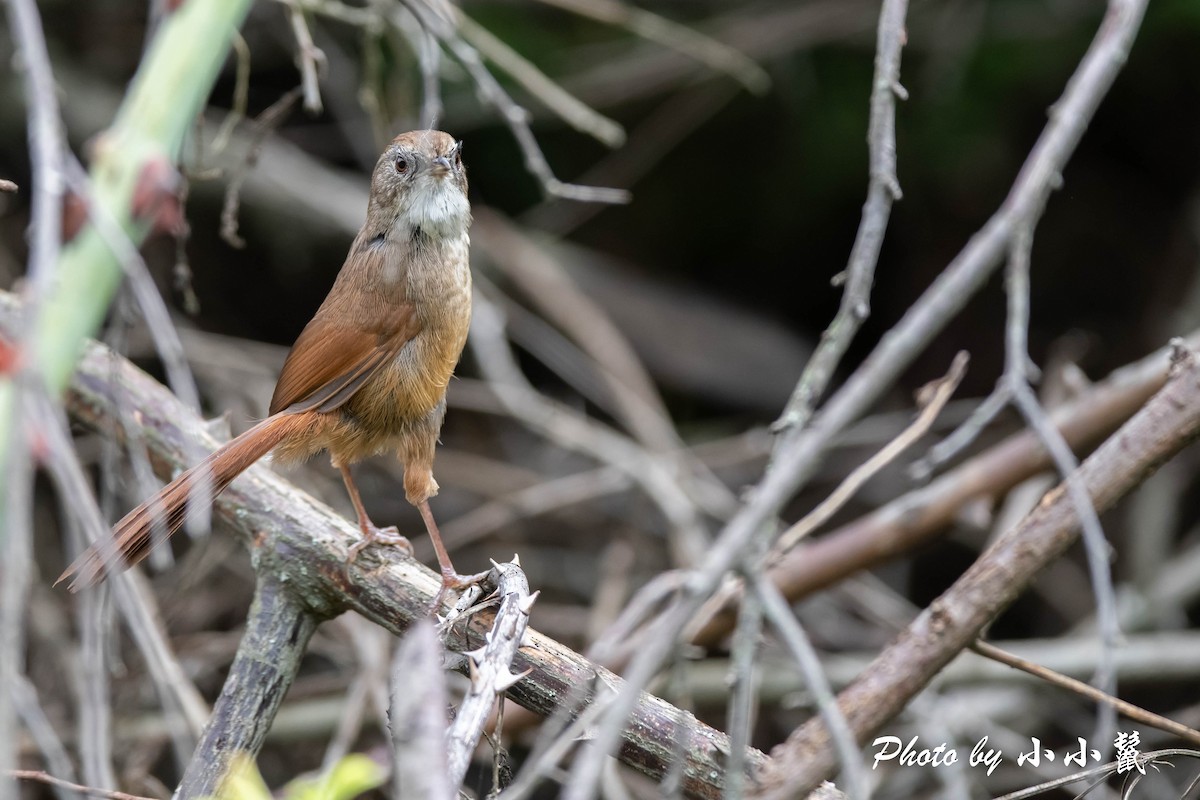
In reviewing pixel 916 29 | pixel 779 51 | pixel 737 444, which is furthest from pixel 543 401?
pixel 916 29

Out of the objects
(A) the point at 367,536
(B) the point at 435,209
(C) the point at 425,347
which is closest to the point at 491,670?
(A) the point at 367,536

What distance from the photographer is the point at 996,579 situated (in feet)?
7.55

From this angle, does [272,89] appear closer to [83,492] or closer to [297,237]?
[297,237]

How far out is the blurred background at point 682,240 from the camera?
4.96 m

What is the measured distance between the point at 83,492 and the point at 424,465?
5.01 ft

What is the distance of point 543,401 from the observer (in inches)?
188

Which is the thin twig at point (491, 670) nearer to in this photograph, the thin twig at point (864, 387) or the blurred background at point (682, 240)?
the thin twig at point (864, 387)

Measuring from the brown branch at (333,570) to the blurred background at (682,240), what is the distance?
134 cm

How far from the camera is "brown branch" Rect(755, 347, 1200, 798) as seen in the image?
86.0 inches

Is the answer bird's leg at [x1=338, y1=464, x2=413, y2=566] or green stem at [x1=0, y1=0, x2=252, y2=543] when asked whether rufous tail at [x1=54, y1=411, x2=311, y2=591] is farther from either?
green stem at [x1=0, y1=0, x2=252, y2=543]

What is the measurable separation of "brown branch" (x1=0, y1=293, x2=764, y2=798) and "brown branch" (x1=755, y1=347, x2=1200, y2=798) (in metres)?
0.20

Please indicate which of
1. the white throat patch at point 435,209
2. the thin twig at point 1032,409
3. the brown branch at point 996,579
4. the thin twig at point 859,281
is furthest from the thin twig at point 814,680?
the white throat patch at point 435,209

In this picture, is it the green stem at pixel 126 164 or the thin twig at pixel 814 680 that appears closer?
the green stem at pixel 126 164

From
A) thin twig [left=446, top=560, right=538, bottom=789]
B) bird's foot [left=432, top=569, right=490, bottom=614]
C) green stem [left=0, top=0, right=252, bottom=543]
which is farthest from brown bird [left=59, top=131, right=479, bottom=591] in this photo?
green stem [left=0, top=0, right=252, bottom=543]
